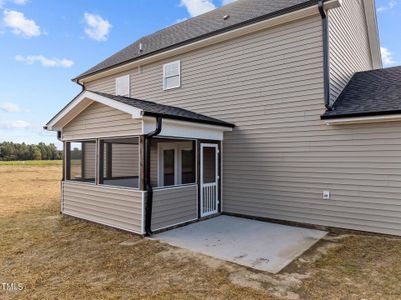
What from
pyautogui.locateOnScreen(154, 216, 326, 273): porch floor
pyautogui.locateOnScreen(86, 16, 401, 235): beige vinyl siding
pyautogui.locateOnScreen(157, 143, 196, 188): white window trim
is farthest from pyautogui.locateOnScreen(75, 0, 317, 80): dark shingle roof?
pyautogui.locateOnScreen(154, 216, 326, 273): porch floor

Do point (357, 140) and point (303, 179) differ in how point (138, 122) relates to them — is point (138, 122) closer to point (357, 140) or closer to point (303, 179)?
point (303, 179)

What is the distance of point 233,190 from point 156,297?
15.9 feet

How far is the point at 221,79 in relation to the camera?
8258 millimetres

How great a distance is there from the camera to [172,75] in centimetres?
943

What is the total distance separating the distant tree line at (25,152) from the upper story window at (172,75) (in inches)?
2033

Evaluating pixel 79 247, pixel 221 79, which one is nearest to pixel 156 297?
pixel 79 247

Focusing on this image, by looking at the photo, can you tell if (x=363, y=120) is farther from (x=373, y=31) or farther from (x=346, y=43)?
(x=373, y=31)

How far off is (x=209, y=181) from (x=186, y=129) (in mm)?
2108

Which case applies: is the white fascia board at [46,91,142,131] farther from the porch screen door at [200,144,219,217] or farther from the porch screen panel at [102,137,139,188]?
the porch screen panel at [102,137,139,188]

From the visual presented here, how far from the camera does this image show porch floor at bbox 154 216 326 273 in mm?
4680

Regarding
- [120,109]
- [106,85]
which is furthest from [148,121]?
[106,85]

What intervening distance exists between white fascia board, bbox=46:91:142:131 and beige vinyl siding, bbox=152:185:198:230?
1.93m

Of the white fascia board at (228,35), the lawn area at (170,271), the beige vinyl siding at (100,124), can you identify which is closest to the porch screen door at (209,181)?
the beige vinyl siding at (100,124)

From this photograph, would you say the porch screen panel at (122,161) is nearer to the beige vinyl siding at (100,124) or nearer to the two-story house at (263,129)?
the two-story house at (263,129)
